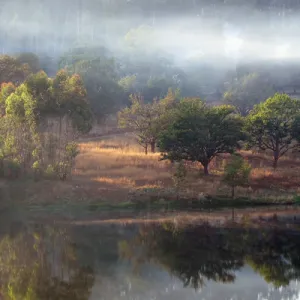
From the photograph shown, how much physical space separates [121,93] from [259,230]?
56464 mm

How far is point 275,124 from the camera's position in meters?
48.3

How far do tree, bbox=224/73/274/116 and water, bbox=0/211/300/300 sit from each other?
6413 cm

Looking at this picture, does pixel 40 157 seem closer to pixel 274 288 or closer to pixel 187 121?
pixel 187 121

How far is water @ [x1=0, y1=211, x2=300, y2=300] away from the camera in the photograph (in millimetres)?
20781

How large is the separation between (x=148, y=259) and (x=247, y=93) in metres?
80.6


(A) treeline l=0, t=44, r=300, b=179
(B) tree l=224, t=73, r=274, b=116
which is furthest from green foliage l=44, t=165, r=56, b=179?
(B) tree l=224, t=73, r=274, b=116

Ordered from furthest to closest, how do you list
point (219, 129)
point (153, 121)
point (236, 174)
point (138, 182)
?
point (153, 121) < point (219, 129) < point (138, 182) < point (236, 174)

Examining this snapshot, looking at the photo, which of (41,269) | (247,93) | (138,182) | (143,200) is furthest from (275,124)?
(247,93)

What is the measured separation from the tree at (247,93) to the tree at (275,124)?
44256 mm

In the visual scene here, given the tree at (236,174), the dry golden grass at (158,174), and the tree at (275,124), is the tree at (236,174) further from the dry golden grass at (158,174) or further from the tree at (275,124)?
the tree at (275,124)

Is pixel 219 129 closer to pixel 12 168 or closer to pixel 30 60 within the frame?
pixel 12 168

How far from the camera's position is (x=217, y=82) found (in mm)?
129125

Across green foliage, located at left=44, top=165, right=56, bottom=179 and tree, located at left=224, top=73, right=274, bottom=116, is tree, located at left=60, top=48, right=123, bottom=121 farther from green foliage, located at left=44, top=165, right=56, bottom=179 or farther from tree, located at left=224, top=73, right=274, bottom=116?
green foliage, located at left=44, top=165, right=56, bottom=179

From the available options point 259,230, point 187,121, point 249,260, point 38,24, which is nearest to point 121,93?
point 187,121
